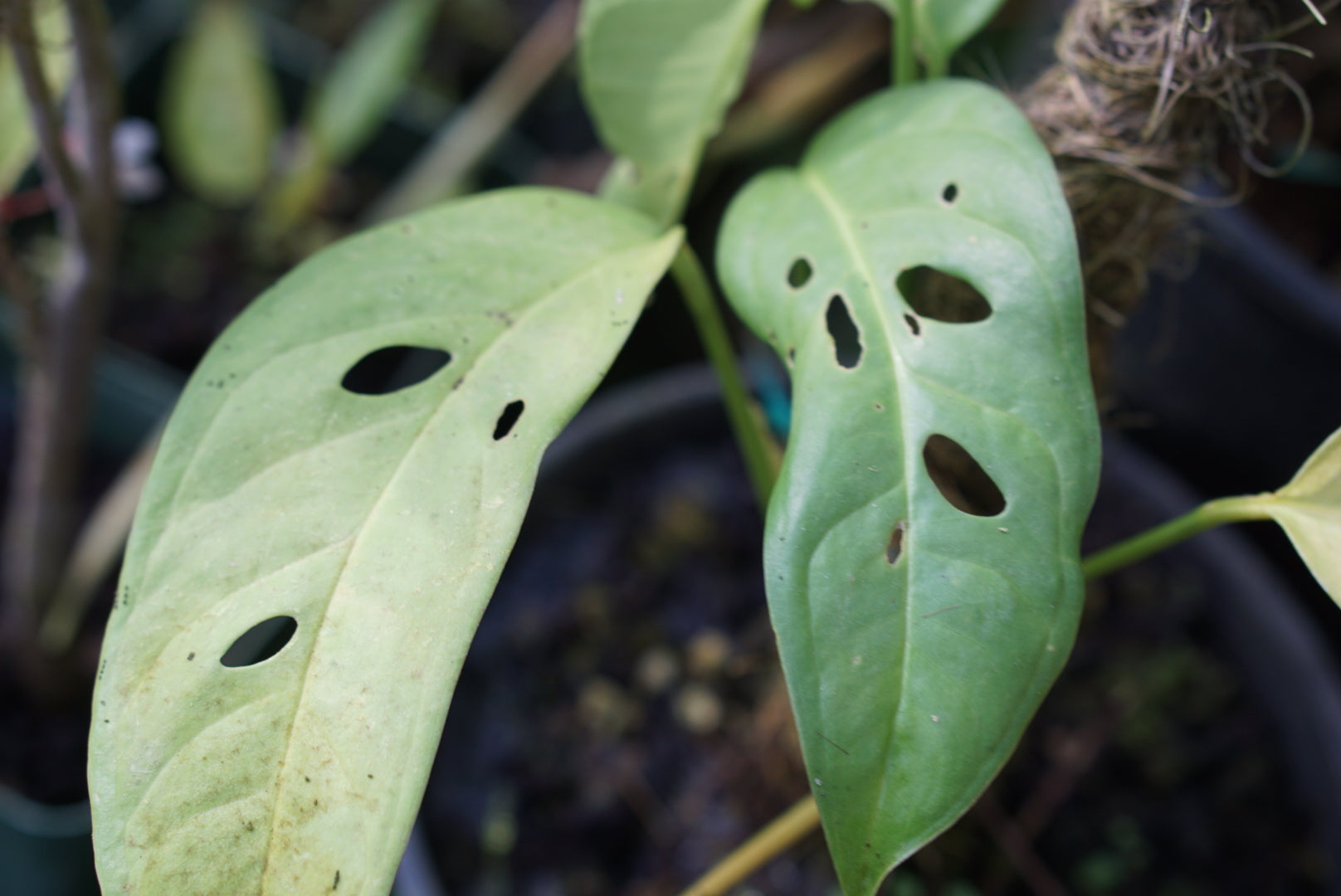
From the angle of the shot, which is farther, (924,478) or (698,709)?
(698,709)

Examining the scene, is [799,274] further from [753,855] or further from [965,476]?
[753,855]

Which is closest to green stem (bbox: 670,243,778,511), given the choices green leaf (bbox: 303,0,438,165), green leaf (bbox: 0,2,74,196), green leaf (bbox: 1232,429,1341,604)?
green leaf (bbox: 1232,429,1341,604)

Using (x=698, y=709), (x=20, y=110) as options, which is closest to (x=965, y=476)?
(x=698, y=709)

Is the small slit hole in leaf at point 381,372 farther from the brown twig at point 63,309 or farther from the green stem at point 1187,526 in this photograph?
the green stem at point 1187,526

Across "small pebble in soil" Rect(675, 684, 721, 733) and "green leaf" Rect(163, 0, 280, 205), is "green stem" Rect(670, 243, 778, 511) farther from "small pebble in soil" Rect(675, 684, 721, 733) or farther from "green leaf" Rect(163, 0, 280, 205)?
"green leaf" Rect(163, 0, 280, 205)

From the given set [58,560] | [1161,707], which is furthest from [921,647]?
[58,560]

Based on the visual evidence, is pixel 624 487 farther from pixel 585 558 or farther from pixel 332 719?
pixel 332 719
